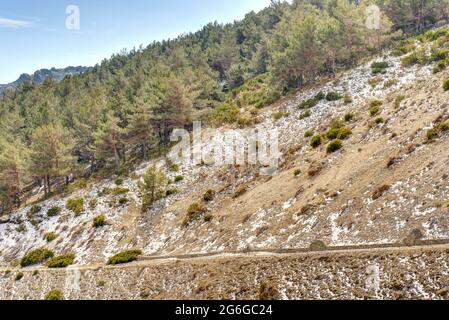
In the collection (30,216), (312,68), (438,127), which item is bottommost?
(30,216)

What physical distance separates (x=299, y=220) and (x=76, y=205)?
34622mm

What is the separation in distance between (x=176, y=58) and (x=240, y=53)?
27.7 metres

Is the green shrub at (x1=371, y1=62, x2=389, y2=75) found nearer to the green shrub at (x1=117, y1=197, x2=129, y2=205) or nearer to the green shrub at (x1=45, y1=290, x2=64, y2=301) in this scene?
the green shrub at (x1=117, y1=197, x2=129, y2=205)

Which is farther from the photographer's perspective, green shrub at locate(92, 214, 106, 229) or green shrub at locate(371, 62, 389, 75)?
green shrub at locate(371, 62, 389, 75)

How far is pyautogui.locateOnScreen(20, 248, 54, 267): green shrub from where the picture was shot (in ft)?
125

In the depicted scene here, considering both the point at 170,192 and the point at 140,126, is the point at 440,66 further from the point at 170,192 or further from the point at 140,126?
the point at 140,126

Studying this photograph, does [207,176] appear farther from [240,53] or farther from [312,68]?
[240,53]

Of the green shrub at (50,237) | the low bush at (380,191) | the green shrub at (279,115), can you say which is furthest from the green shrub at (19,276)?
the green shrub at (279,115)

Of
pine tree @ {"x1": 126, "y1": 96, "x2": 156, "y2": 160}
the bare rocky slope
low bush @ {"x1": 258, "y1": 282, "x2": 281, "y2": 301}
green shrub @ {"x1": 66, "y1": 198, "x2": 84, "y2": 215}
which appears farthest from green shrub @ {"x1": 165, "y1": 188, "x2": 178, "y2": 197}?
low bush @ {"x1": 258, "y1": 282, "x2": 281, "y2": 301}

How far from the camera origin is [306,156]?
36.2 metres

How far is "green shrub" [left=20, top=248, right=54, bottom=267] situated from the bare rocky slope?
1.11 metres

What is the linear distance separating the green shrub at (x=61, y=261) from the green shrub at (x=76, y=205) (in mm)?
11070

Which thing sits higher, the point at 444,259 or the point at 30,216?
the point at 444,259
